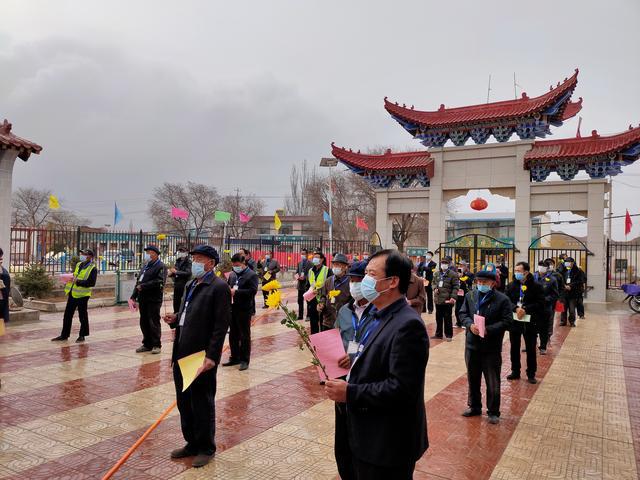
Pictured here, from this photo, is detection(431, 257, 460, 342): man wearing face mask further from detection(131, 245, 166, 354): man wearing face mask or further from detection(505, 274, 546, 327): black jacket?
detection(131, 245, 166, 354): man wearing face mask

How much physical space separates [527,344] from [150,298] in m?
6.56

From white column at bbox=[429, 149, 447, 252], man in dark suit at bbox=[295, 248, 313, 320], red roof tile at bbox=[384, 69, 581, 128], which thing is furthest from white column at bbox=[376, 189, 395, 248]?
man in dark suit at bbox=[295, 248, 313, 320]

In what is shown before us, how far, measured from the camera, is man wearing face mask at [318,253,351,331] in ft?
21.4

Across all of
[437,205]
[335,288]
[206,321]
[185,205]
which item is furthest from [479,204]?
[185,205]

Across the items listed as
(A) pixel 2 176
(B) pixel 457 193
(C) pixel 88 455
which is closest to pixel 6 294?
(C) pixel 88 455

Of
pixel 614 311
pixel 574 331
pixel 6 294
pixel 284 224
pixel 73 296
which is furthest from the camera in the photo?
pixel 284 224

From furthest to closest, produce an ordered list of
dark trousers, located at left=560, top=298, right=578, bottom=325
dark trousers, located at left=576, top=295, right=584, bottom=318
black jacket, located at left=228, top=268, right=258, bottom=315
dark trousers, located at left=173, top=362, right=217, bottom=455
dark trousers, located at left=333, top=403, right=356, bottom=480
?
dark trousers, located at left=576, top=295, right=584, bottom=318
dark trousers, located at left=560, top=298, right=578, bottom=325
black jacket, located at left=228, top=268, right=258, bottom=315
dark trousers, located at left=173, top=362, right=217, bottom=455
dark trousers, located at left=333, top=403, right=356, bottom=480

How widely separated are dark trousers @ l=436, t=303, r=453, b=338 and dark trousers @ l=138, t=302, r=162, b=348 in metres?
5.99

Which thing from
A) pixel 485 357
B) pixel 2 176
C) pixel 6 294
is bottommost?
pixel 485 357

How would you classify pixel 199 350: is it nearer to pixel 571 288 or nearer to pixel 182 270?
pixel 182 270

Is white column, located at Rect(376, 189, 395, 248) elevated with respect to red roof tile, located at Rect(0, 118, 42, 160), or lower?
lower

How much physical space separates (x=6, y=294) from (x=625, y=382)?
31.4 ft

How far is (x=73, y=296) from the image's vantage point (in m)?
8.68

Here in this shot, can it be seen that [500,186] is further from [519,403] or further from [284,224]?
[284,224]
